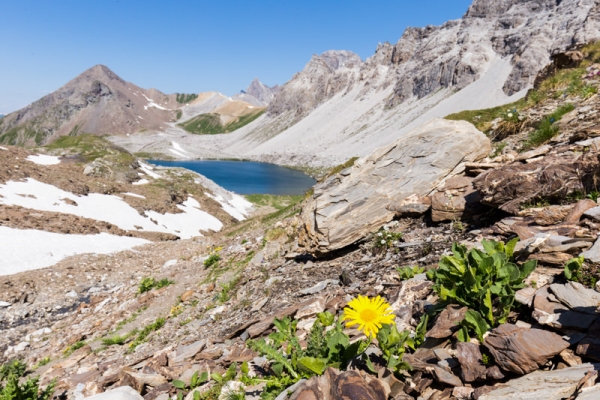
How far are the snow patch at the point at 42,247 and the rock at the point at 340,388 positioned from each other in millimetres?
24826

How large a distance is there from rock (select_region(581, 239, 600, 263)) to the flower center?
2.72m

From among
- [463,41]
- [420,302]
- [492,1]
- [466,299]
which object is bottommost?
[420,302]

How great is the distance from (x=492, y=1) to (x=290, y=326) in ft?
694

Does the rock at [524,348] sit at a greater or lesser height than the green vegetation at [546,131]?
lesser

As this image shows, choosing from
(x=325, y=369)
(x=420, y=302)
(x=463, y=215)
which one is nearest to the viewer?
(x=325, y=369)

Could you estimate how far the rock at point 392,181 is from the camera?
32.3ft

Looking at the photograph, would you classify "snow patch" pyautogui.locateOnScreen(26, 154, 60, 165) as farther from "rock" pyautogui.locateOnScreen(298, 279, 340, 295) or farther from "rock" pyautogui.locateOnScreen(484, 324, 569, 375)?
"rock" pyautogui.locateOnScreen(484, 324, 569, 375)

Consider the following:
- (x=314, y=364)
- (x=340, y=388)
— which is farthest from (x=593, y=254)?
(x=314, y=364)

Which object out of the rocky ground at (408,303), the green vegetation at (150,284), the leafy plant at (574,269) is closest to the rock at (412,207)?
the rocky ground at (408,303)

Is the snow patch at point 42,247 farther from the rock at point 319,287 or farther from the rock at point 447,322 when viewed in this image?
the rock at point 447,322

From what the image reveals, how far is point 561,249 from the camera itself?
183 inches

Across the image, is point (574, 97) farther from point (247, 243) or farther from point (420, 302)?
point (247, 243)

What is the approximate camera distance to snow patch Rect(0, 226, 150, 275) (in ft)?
72.0

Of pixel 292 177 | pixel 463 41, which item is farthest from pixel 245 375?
pixel 463 41
